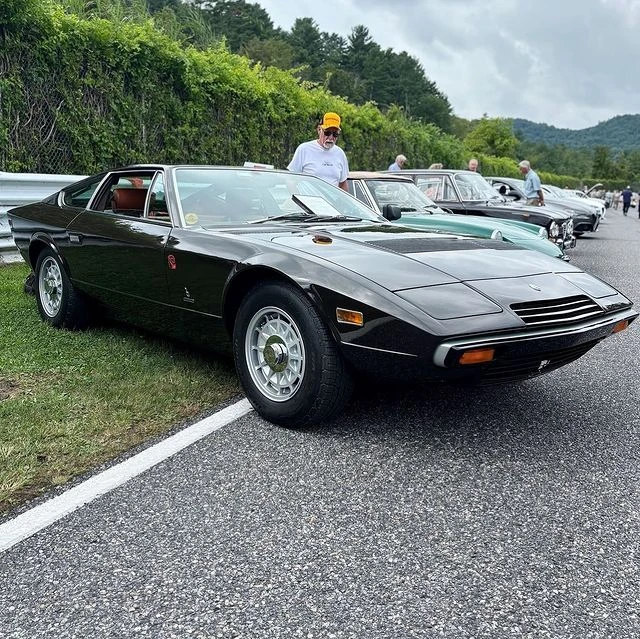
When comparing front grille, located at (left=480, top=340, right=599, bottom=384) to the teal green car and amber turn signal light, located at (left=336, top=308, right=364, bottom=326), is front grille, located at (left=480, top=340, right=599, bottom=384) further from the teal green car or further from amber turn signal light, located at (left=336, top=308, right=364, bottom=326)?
the teal green car

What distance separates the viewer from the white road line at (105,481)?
2314 mm

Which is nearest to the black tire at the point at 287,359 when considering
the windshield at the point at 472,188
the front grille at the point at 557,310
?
the front grille at the point at 557,310

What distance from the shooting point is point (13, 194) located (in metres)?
7.16

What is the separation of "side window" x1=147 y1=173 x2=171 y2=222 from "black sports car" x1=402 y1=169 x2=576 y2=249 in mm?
6244

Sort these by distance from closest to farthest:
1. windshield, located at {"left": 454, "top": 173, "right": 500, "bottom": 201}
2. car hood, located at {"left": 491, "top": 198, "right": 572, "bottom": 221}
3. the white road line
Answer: the white road line < windshield, located at {"left": 454, "top": 173, "right": 500, "bottom": 201} < car hood, located at {"left": 491, "top": 198, "right": 572, "bottom": 221}

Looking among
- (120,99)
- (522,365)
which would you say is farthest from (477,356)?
(120,99)

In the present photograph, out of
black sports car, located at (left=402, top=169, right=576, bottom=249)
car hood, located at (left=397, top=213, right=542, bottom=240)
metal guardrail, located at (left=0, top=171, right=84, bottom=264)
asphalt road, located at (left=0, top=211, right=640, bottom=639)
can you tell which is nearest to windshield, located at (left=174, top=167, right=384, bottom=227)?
asphalt road, located at (left=0, top=211, right=640, bottom=639)

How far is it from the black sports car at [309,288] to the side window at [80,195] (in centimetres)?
11

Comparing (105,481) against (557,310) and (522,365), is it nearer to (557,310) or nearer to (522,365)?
(522,365)

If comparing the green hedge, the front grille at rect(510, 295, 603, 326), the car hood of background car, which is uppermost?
the green hedge

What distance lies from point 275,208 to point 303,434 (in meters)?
1.62

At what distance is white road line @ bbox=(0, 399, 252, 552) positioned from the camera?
7.59 feet

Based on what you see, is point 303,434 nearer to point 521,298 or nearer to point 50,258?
point 521,298

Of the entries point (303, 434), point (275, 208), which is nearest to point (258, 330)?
point (303, 434)
